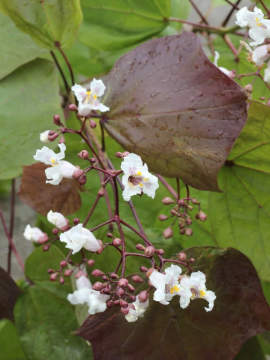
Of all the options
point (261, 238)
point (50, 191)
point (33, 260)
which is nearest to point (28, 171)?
point (50, 191)

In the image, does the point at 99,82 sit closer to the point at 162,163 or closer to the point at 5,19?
the point at 162,163

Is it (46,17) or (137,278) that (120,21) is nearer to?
(46,17)

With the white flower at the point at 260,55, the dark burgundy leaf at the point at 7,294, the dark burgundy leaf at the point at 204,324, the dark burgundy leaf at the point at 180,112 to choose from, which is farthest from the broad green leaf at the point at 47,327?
the white flower at the point at 260,55

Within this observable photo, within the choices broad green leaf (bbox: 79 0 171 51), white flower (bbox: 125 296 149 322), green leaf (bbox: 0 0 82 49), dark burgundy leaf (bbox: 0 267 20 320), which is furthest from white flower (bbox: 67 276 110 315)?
broad green leaf (bbox: 79 0 171 51)

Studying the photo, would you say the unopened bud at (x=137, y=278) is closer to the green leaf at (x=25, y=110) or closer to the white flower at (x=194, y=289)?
the white flower at (x=194, y=289)

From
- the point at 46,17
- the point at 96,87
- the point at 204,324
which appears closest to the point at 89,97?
the point at 96,87

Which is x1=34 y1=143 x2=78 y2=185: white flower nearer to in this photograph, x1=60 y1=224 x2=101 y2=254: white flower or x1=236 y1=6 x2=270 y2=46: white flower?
x1=60 y1=224 x2=101 y2=254: white flower
